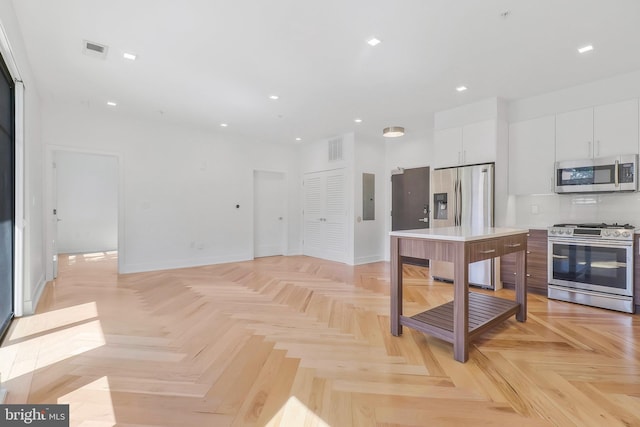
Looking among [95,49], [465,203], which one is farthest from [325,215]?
[95,49]

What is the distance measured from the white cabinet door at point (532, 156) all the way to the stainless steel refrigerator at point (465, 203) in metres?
0.40

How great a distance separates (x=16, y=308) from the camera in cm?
290

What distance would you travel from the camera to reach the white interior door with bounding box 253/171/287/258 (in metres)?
6.63

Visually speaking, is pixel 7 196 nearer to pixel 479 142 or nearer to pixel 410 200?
pixel 479 142

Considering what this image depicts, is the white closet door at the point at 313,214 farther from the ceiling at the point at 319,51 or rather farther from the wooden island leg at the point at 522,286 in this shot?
Answer: the wooden island leg at the point at 522,286

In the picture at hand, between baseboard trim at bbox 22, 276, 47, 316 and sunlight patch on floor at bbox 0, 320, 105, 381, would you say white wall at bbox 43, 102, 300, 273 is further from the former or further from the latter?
sunlight patch on floor at bbox 0, 320, 105, 381

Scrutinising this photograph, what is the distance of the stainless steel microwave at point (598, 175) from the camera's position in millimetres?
3225

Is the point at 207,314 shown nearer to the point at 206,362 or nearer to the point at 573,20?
the point at 206,362

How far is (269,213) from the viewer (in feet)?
22.3

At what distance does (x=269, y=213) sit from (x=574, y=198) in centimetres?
527

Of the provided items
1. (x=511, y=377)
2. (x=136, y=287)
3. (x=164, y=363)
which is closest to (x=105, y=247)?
(x=136, y=287)

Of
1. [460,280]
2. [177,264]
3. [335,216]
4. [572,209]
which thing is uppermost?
[572,209]

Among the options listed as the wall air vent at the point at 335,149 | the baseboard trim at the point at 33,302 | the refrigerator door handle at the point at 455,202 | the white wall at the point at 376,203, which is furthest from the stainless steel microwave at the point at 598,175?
the baseboard trim at the point at 33,302

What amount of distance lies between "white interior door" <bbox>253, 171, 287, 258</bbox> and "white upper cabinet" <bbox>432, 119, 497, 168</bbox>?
11.6 feet
